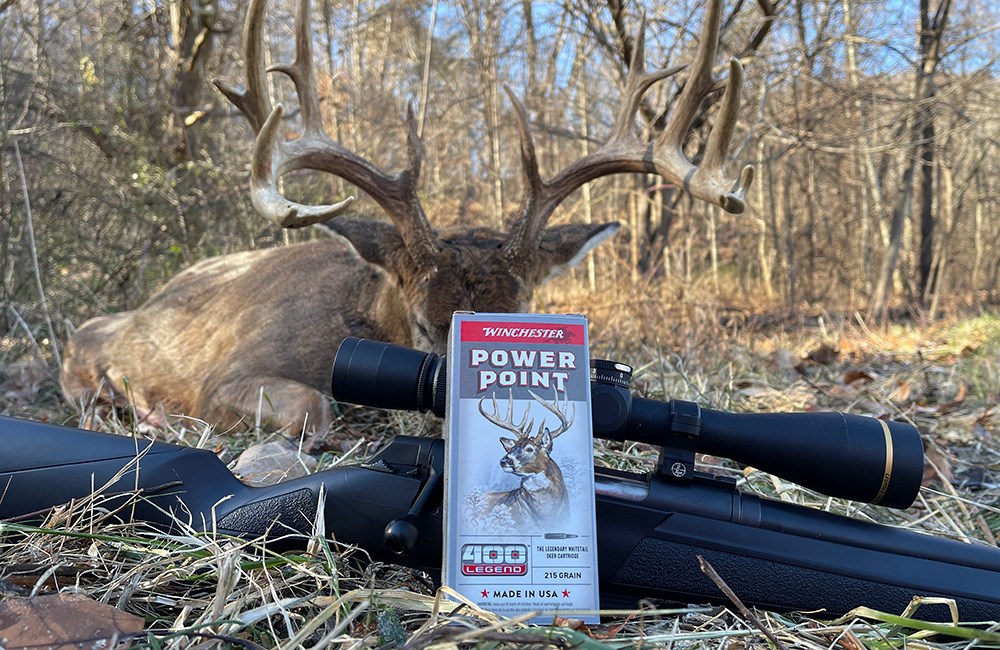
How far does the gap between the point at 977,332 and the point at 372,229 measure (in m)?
6.31

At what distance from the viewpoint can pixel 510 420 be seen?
1670mm

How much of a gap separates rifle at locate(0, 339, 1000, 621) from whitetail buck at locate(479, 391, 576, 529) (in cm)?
12

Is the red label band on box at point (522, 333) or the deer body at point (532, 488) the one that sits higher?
the red label band on box at point (522, 333)

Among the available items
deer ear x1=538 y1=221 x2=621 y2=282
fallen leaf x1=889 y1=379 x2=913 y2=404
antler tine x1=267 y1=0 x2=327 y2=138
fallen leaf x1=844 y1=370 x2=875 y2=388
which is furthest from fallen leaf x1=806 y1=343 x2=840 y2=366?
antler tine x1=267 y1=0 x2=327 y2=138

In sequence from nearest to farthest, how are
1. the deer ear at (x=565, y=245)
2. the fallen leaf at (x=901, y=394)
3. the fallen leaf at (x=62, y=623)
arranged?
the fallen leaf at (x=62, y=623)
the deer ear at (x=565, y=245)
the fallen leaf at (x=901, y=394)

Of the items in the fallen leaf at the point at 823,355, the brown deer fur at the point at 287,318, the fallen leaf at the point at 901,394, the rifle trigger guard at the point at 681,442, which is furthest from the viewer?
the fallen leaf at the point at 823,355

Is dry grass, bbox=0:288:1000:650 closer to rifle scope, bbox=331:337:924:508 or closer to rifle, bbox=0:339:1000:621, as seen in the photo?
rifle, bbox=0:339:1000:621

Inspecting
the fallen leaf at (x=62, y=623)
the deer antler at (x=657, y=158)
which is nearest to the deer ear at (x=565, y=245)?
the deer antler at (x=657, y=158)

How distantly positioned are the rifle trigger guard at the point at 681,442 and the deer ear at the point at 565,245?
249 cm

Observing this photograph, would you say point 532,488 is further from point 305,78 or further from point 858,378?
point 858,378

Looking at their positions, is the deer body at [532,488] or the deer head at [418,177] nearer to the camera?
the deer body at [532,488]

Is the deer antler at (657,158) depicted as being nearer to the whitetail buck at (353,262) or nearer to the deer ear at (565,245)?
the whitetail buck at (353,262)

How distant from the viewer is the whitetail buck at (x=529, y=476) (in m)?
1.63

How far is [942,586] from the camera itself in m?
1.76
